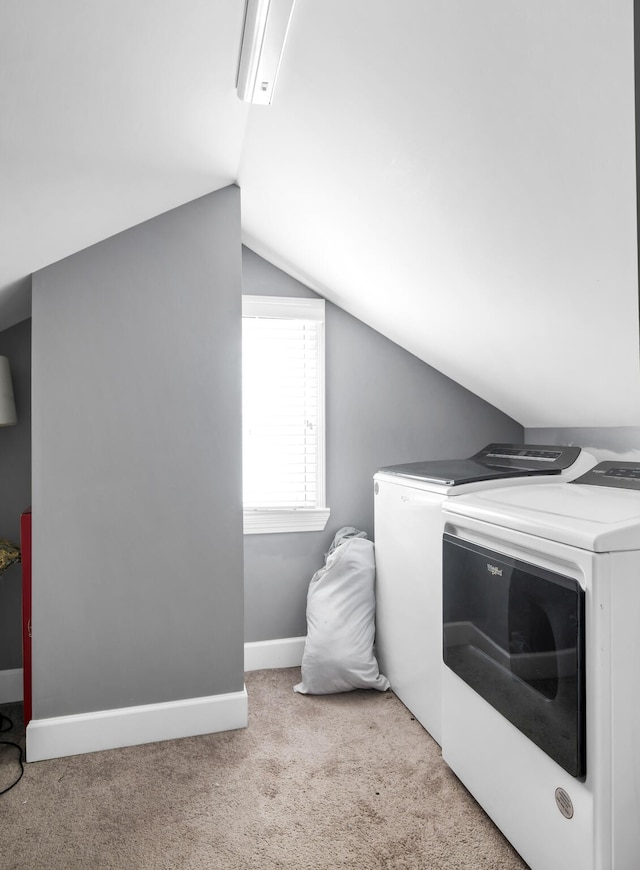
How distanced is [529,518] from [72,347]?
1779mm

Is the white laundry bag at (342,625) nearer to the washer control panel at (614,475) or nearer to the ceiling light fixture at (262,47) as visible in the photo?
the washer control panel at (614,475)

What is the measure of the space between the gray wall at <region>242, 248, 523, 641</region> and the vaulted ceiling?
0.58 meters

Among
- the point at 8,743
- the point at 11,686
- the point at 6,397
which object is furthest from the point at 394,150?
the point at 11,686

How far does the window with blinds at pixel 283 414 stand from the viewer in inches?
115

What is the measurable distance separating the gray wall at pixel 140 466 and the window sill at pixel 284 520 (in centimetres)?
53

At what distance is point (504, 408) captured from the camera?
3139 millimetres

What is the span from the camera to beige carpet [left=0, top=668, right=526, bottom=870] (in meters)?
1.62

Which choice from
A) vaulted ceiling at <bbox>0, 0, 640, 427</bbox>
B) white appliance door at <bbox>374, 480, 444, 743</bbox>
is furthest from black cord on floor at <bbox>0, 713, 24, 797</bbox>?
vaulted ceiling at <bbox>0, 0, 640, 427</bbox>

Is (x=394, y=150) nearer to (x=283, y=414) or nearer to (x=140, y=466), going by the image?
(x=140, y=466)

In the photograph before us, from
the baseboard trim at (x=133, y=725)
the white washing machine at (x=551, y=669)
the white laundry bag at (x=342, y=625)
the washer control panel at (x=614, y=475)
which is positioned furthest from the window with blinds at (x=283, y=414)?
the washer control panel at (x=614, y=475)

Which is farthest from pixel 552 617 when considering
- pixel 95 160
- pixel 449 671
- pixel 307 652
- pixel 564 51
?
pixel 95 160

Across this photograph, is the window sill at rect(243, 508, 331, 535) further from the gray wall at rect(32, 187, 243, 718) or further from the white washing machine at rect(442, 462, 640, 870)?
the white washing machine at rect(442, 462, 640, 870)

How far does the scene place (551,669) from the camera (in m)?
1.40

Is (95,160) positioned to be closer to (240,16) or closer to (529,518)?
(240,16)
